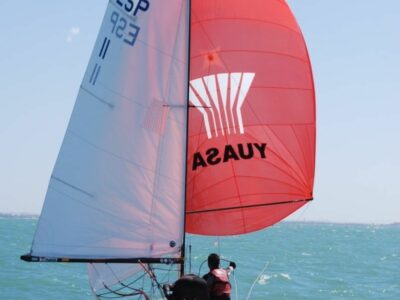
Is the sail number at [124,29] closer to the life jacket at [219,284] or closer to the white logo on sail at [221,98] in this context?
the white logo on sail at [221,98]

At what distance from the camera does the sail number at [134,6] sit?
1112 centimetres

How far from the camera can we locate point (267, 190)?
11.5 metres

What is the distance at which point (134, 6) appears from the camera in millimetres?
11172

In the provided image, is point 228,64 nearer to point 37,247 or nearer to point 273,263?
point 37,247

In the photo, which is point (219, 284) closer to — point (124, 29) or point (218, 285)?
point (218, 285)

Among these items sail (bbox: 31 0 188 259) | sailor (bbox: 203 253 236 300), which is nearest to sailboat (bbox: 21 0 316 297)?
sail (bbox: 31 0 188 259)

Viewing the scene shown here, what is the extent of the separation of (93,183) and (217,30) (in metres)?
2.94

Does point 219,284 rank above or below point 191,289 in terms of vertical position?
A: above

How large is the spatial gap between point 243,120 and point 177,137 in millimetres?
1136

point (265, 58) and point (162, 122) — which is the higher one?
point (265, 58)

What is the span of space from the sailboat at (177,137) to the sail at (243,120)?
15 millimetres

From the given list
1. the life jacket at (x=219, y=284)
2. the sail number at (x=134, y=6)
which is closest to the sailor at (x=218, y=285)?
the life jacket at (x=219, y=284)

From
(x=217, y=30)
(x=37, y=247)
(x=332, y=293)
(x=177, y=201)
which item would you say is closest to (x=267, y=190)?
(x=177, y=201)

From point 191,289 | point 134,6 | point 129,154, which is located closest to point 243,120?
point 129,154
